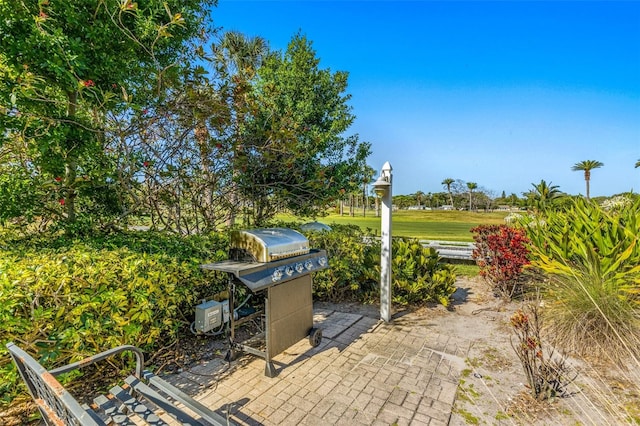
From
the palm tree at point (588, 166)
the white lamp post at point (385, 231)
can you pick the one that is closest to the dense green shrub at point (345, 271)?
the white lamp post at point (385, 231)

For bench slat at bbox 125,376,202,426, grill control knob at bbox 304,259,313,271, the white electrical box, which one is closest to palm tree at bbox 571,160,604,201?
grill control knob at bbox 304,259,313,271

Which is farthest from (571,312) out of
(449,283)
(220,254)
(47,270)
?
(47,270)

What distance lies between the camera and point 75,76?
3.26 metres

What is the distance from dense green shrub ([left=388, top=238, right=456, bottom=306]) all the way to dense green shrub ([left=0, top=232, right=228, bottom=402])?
3333mm

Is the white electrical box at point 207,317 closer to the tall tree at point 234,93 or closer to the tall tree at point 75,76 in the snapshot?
the tall tree at point 75,76

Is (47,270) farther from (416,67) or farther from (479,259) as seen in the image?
(416,67)

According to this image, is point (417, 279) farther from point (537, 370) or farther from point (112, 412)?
point (112, 412)

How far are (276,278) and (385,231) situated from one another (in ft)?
6.83

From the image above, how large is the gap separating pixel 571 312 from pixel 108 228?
6884mm

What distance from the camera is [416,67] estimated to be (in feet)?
40.8

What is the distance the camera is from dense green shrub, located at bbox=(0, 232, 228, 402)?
2131 millimetres

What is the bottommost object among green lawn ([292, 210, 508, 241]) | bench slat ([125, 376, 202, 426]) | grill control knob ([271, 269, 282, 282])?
green lawn ([292, 210, 508, 241])

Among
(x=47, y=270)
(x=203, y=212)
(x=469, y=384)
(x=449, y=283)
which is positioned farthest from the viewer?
(x=203, y=212)

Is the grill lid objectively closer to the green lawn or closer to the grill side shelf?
the grill side shelf
